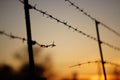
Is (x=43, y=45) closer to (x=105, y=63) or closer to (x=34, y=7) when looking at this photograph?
(x=34, y=7)

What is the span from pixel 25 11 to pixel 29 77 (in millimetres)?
2093

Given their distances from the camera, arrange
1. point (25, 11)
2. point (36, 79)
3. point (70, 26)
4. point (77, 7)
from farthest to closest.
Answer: point (77, 7), point (70, 26), point (25, 11), point (36, 79)

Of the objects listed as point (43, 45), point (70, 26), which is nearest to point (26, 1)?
point (43, 45)

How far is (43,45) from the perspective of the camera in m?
7.47

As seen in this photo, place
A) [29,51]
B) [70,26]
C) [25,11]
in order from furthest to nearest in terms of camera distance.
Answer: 1. [70,26]
2. [25,11]
3. [29,51]

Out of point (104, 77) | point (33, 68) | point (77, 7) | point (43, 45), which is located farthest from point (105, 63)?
point (33, 68)

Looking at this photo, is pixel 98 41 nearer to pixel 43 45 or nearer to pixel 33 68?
pixel 43 45

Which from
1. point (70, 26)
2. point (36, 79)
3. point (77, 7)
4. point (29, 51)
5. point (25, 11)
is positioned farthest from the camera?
point (77, 7)

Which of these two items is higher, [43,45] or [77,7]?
[77,7]

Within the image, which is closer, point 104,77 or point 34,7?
point 34,7

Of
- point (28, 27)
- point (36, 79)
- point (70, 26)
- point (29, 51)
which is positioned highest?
point (70, 26)

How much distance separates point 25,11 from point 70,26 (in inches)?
122

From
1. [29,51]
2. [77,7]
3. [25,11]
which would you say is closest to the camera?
[29,51]

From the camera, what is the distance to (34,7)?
760 centimetres
